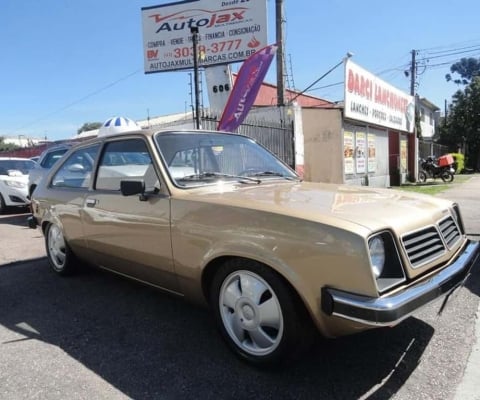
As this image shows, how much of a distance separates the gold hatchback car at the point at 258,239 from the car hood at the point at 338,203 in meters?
0.01

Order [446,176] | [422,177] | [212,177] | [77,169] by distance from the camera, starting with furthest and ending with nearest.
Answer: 1. [422,177]
2. [446,176]
3. [77,169]
4. [212,177]

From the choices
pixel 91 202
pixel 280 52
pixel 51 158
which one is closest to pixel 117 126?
pixel 51 158

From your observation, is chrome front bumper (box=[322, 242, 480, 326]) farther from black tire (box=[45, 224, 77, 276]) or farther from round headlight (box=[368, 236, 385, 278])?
black tire (box=[45, 224, 77, 276])

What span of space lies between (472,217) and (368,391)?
278 inches

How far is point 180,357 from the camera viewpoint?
309 cm

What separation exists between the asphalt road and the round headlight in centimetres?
66

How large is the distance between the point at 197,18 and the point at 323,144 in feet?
23.7

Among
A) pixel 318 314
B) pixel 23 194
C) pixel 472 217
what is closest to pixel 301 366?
pixel 318 314

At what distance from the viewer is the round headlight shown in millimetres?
2424

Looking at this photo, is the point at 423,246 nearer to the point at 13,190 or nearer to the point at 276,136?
the point at 276,136

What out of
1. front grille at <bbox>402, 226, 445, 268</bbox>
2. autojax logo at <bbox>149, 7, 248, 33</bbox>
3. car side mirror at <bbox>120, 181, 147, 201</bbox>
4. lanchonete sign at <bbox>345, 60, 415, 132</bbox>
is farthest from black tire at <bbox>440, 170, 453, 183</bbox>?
car side mirror at <bbox>120, 181, 147, 201</bbox>

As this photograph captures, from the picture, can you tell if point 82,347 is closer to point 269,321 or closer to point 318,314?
point 269,321

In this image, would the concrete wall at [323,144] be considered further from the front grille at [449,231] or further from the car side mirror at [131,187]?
the car side mirror at [131,187]

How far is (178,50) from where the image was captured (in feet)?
57.4
